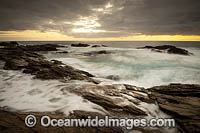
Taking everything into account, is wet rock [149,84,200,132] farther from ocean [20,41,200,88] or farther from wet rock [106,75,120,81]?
wet rock [106,75,120,81]

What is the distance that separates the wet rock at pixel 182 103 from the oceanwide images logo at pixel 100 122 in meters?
0.34

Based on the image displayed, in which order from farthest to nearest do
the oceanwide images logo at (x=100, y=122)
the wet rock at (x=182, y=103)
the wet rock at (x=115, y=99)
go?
1. the wet rock at (x=115, y=99)
2. the wet rock at (x=182, y=103)
3. the oceanwide images logo at (x=100, y=122)

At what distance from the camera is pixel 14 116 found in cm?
276

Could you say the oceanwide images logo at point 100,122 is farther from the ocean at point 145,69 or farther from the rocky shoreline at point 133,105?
the ocean at point 145,69

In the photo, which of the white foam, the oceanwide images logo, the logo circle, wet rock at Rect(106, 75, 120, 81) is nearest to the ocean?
wet rock at Rect(106, 75, 120, 81)

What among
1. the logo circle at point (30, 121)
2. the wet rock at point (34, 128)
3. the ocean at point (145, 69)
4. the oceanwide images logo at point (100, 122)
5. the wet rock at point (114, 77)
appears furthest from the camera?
the wet rock at point (114, 77)

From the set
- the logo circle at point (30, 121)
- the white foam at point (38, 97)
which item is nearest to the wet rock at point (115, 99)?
the white foam at point (38, 97)

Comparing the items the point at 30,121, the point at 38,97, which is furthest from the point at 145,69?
the point at 30,121

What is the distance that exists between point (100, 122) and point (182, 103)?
130 inches

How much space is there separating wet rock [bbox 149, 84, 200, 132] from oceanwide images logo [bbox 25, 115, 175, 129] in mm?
341

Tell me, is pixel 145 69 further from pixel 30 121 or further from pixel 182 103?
pixel 30 121

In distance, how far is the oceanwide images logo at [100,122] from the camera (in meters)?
2.71

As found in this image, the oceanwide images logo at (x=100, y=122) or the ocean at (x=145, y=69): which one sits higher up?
the ocean at (x=145, y=69)

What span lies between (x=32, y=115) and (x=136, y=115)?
3.34m
